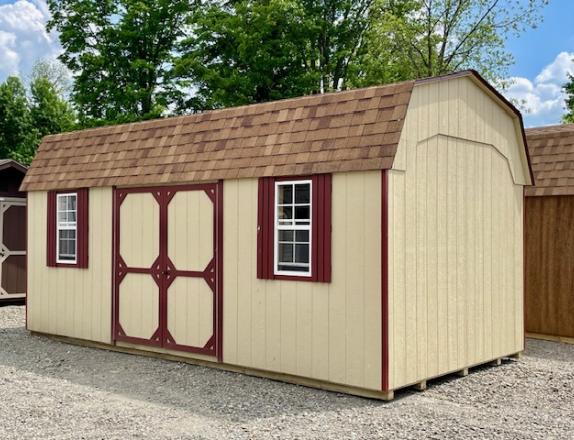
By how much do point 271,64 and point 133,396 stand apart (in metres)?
17.6

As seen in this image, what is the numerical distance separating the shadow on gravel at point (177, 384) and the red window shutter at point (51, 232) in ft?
4.31

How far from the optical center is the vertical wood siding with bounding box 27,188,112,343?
31.4ft

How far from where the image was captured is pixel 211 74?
23.4 metres

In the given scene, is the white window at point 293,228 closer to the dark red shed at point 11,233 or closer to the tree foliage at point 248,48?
the dark red shed at point 11,233

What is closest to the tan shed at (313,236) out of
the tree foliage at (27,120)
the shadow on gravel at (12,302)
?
the shadow on gravel at (12,302)

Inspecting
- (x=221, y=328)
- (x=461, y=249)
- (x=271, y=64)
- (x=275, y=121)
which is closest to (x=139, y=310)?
(x=221, y=328)

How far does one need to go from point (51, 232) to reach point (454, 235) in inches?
235

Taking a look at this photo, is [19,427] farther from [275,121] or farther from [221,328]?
[275,121]

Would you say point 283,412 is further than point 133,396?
No

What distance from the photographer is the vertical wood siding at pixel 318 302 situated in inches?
265

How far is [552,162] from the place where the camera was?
35.1 ft

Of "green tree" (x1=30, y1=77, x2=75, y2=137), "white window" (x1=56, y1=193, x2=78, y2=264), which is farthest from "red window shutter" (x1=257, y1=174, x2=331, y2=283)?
"green tree" (x1=30, y1=77, x2=75, y2=137)

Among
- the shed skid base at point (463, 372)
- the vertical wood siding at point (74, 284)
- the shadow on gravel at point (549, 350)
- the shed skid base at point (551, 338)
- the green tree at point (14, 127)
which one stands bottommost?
the shadow on gravel at point (549, 350)

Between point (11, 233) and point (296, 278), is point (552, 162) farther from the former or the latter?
point (11, 233)
